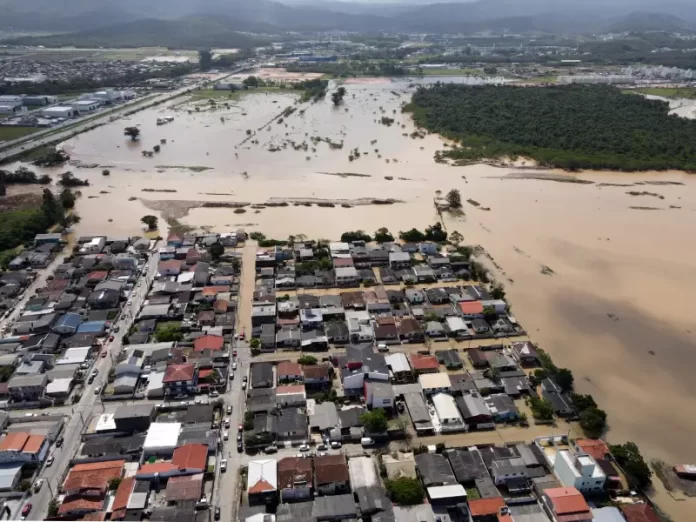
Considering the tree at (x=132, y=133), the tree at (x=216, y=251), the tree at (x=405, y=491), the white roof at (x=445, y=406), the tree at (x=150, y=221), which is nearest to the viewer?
the tree at (x=405, y=491)

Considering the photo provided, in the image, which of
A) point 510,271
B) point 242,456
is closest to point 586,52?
point 510,271

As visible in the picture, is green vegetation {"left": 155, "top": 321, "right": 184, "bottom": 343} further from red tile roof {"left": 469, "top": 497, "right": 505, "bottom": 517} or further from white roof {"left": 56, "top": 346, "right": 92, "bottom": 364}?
red tile roof {"left": 469, "top": 497, "right": 505, "bottom": 517}

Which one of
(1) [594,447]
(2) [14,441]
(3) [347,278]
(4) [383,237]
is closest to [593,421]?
(1) [594,447]

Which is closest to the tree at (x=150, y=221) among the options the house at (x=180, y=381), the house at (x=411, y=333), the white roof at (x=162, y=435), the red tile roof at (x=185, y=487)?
the house at (x=180, y=381)

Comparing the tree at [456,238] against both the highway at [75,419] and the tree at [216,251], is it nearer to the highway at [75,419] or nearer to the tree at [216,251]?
the tree at [216,251]

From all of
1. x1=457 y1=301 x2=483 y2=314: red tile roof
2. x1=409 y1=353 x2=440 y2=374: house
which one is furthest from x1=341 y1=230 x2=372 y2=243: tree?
x1=409 y1=353 x2=440 y2=374: house

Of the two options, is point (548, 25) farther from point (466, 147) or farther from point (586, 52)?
point (466, 147)
